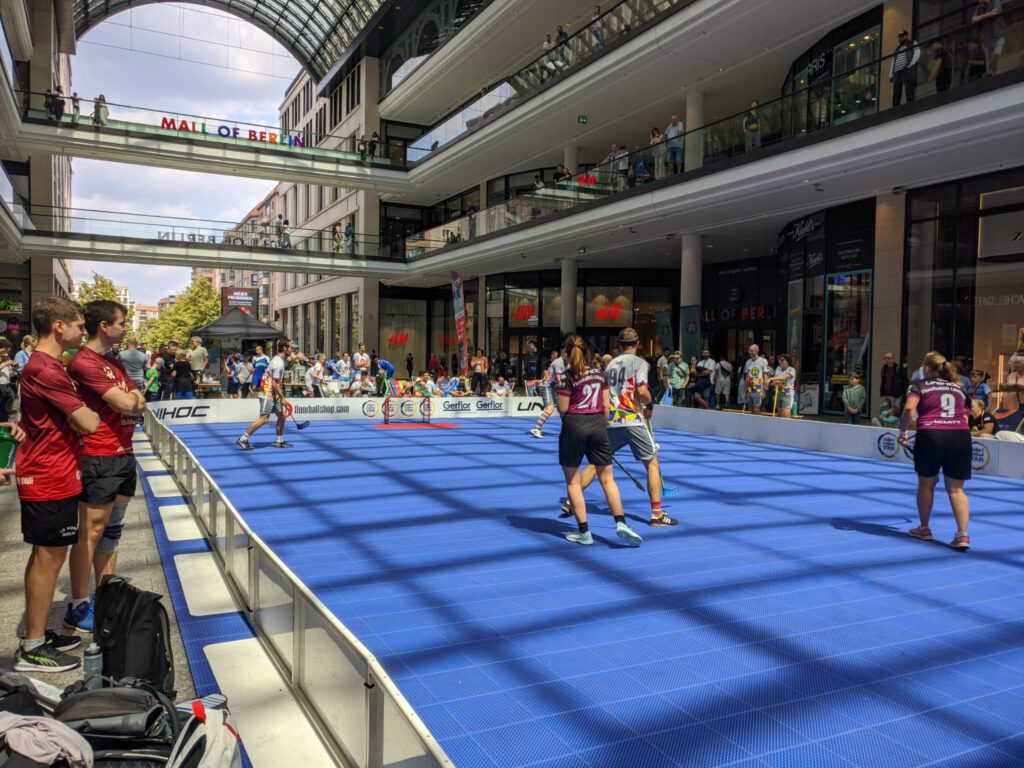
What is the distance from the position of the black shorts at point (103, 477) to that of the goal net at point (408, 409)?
46.6 feet

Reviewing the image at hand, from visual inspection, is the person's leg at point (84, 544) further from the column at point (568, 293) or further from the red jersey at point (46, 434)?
the column at point (568, 293)

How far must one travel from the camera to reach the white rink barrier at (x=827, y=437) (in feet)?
36.6

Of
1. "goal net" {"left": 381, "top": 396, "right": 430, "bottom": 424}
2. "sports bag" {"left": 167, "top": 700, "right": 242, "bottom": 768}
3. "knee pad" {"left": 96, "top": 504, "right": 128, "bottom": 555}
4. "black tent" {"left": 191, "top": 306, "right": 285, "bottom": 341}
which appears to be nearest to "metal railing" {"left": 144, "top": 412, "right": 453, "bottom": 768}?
"sports bag" {"left": 167, "top": 700, "right": 242, "bottom": 768}

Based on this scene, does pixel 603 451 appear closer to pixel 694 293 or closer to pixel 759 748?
pixel 759 748

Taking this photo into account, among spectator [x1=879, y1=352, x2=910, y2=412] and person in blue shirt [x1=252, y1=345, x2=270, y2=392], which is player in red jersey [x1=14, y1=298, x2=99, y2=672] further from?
spectator [x1=879, y1=352, x2=910, y2=412]

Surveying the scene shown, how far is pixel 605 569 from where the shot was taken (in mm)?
5934

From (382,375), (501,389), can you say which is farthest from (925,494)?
(382,375)

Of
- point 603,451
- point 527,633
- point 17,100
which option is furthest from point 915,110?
point 17,100

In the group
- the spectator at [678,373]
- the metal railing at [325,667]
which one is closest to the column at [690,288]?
the spectator at [678,373]

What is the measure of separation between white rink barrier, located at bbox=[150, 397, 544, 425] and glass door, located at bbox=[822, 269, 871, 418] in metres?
7.74

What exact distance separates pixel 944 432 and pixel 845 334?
11.2 metres

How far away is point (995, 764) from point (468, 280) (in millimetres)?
32380

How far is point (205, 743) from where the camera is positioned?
2.35 m

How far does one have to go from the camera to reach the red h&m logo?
3058 cm
